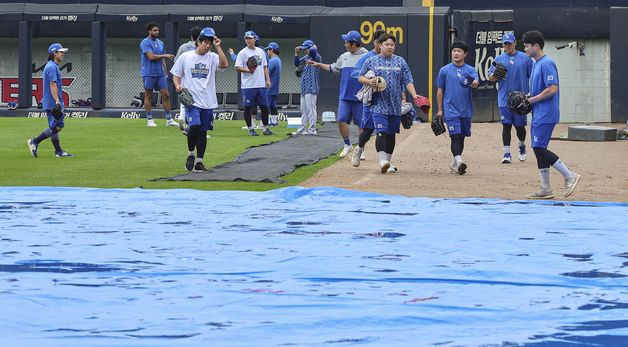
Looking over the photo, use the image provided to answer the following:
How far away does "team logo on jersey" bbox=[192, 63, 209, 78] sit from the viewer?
16.7 metres

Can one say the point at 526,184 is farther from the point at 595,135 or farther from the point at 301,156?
the point at 595,135

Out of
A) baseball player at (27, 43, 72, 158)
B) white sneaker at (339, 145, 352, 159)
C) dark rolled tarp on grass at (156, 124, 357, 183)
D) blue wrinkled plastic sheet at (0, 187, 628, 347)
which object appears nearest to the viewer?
blue wrinkled plastic sheet at (0, 187, 628, 347)

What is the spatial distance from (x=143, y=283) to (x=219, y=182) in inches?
298

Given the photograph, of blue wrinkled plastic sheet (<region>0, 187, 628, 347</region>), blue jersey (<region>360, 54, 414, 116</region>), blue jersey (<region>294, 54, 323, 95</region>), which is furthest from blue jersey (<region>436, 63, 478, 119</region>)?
blue jersey (<region>294, 54, 323, 95</region>)

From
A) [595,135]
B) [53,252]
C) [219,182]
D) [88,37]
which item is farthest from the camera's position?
[88,37]

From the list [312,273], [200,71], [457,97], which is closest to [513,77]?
[457,97]

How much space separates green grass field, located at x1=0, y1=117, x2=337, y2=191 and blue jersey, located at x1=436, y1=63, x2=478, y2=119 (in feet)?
6.98

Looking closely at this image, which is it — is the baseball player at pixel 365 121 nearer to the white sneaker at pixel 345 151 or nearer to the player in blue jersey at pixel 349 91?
the player in blue jersey at pixel 349 91

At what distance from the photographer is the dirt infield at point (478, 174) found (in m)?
14.4

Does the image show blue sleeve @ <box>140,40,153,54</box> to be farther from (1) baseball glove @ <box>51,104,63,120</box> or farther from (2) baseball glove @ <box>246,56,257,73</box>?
(1) baseball glove @ <box>51,104,63,120</box>

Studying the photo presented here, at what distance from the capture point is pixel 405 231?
34.5 ft

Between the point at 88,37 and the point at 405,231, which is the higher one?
the point at 88,37

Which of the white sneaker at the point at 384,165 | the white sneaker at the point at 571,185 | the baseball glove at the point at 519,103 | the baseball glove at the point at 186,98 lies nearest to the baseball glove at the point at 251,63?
the baseball glove at the point at 186,98

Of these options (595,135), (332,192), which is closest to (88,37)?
(595,135)
